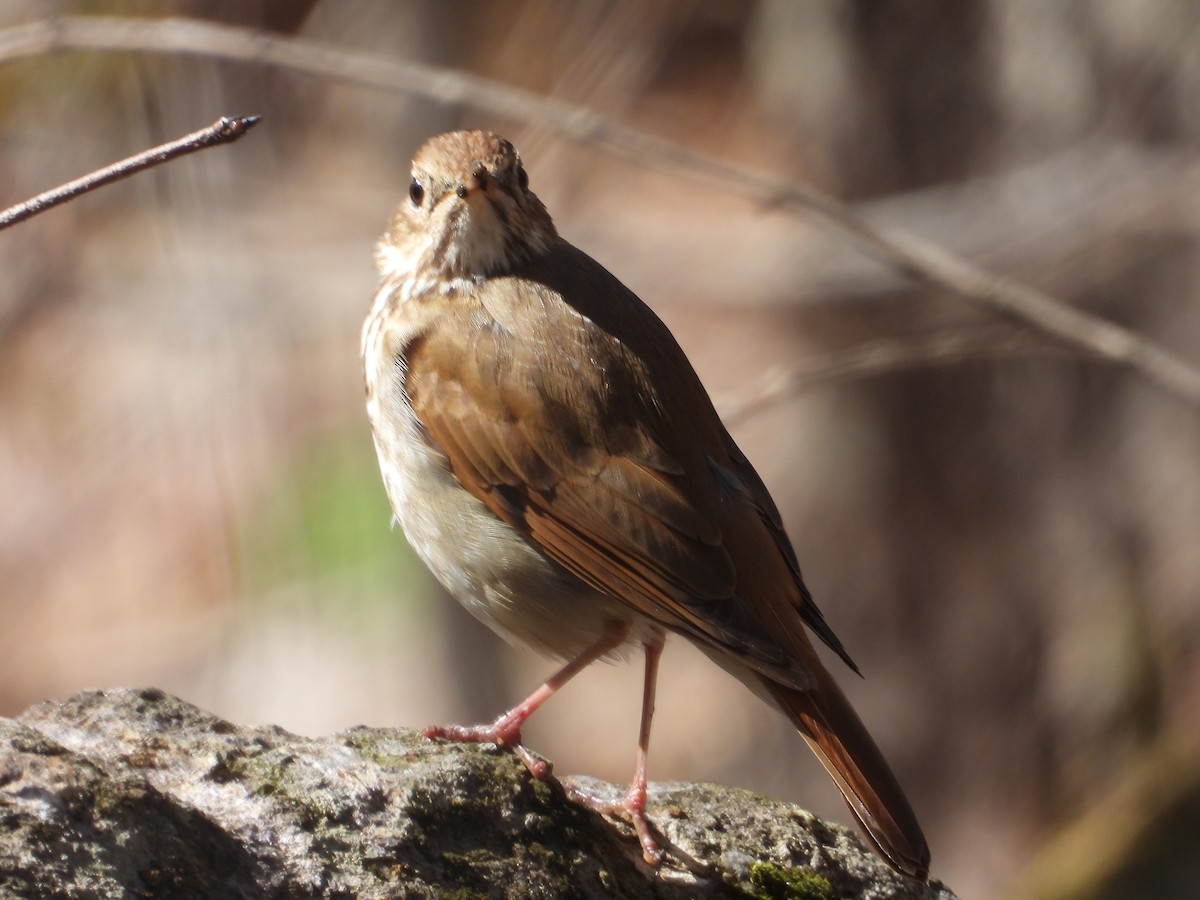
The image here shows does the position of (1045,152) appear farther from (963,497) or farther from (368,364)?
(368,364)

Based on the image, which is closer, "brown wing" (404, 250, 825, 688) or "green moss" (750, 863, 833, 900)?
"green moss" (750, 863, 833, 900)

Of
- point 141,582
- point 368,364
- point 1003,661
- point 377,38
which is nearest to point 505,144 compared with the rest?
point 368,364

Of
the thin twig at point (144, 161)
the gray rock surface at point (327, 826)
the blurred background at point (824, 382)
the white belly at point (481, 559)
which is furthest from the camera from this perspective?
the blurred background at point (824, 382)

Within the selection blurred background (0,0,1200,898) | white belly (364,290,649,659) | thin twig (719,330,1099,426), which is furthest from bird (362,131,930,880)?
blurred background (0,0,1200,898)

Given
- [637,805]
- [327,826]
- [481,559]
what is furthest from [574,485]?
[327,826]

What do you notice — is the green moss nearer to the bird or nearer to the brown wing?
the bird

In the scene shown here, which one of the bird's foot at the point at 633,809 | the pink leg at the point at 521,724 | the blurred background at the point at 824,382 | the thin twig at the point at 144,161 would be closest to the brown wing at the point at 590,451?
the pink leg at the point at 521,724

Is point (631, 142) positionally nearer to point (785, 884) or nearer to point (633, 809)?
point (633, 809)

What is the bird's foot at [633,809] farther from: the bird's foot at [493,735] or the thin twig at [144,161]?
the thin twig at [144,161]
